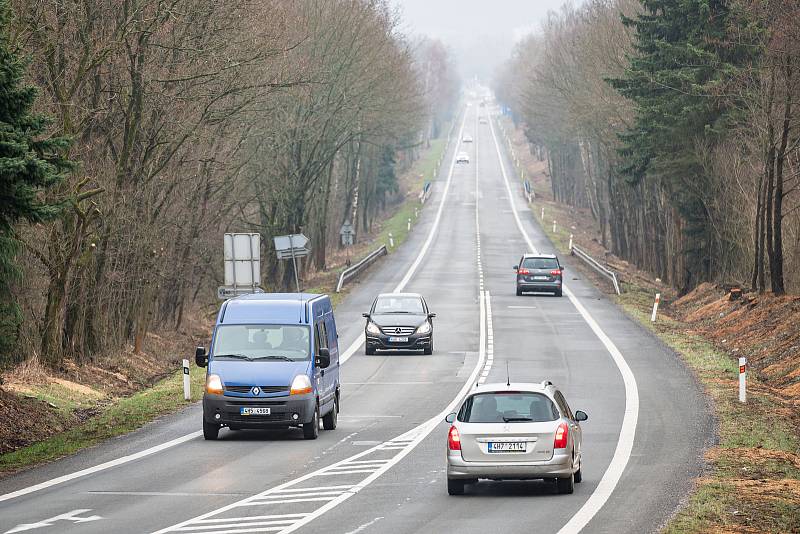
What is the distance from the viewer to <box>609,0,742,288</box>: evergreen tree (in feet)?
155

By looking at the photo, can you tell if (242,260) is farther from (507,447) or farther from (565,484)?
(565,484)

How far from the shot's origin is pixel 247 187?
5250 centimetres

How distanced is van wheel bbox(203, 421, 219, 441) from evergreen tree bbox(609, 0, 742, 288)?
27.2 metres

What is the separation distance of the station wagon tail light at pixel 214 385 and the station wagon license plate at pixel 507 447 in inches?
262

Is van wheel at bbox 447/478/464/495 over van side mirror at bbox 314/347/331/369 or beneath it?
beneath

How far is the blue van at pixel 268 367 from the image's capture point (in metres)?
21.3

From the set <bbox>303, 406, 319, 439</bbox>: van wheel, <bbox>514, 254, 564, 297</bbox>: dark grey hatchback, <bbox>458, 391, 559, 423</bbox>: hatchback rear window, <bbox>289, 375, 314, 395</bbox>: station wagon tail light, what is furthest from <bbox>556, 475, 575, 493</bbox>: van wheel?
<bbox>514, 254, 564, 297</bbox>: dark grey hatchback

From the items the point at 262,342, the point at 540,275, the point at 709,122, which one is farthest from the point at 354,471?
the point at 540,275

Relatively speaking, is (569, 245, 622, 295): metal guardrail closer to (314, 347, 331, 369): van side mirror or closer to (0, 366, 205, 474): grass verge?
(0, 366, 205, 474): grass verge

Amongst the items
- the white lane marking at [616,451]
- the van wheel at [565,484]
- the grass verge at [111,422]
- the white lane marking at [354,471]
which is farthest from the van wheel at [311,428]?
the van wheel at [565,484]

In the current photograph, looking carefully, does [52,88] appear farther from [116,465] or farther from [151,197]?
[116,465]

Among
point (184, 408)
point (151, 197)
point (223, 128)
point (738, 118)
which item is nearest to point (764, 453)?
point (184, 408)

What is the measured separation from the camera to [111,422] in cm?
2450

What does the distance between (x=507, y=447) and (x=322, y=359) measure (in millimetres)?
6576
